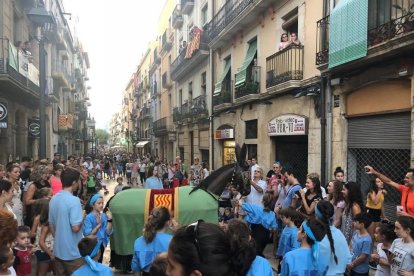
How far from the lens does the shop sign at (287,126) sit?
10258 millimetres

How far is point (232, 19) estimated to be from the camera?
14.6 metres

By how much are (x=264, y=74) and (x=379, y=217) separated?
7.58m

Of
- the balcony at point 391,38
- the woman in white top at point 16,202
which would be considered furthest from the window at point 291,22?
the woman in white top at point 16,202

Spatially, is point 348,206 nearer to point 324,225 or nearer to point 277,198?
point 324,225

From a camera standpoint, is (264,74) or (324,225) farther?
(264,74)

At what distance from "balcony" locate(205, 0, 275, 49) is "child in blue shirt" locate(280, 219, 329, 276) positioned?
1037cm

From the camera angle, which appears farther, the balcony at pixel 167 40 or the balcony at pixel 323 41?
the balcony at pixel 167 40

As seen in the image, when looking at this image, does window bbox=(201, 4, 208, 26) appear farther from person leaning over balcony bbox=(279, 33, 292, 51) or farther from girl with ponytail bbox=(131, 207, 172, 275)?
girl with ponytail bbox=(131, 207, 172, 275)

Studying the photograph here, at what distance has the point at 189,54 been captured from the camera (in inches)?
779

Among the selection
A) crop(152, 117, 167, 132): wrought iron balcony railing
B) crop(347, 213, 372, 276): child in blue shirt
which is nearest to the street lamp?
crop(347, 213, 372, 276): child in blue shirt

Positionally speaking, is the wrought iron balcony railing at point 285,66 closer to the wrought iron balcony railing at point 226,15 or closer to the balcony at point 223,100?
the wrought iron balcony railing at point 226,15

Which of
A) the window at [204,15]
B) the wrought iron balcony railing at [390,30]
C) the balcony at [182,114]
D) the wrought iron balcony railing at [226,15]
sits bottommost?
the balcony at [182,114]

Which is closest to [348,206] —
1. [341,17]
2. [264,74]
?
[341,17]

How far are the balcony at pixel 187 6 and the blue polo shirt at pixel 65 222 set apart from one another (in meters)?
19.9
